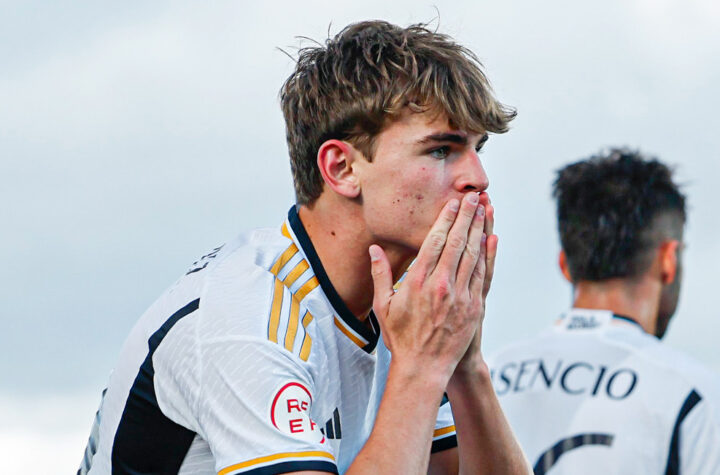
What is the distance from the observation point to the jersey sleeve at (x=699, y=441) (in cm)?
645

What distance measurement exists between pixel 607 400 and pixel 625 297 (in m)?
0.82

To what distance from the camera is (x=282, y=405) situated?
13.0ft

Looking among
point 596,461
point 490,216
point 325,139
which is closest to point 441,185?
point 490,216

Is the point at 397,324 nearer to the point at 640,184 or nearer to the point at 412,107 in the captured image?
the point at 412,107

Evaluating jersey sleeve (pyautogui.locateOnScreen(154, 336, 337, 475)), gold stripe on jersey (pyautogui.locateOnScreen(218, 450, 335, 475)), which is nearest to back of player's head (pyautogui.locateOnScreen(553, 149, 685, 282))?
jersey sleeve (pyautogui.locateOnScreen(154, 336, 337, 475))

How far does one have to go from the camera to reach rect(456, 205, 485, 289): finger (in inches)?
173

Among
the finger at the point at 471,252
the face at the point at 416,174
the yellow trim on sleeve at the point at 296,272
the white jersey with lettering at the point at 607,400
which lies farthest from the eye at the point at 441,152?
the white jersey with lettering at the point at 607,400

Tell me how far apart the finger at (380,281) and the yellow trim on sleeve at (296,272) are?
0.86 ft

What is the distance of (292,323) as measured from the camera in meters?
4.23

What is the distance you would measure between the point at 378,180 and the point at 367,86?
38cm

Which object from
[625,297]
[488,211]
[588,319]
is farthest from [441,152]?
[625,297]

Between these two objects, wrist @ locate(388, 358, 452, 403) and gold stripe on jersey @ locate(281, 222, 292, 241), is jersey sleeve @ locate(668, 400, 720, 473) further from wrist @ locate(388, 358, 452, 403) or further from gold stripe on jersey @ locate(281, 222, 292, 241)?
gold stripe on jersey @ locate(281, 222, 292, 241)

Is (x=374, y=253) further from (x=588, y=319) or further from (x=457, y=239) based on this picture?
(x=588, y=319)

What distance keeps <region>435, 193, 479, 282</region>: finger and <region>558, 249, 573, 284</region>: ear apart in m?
3.30
